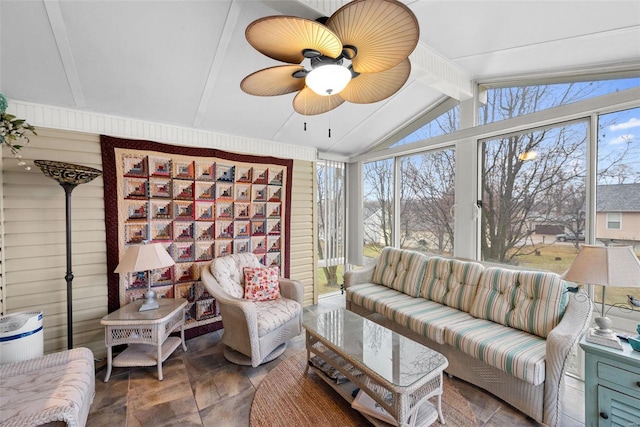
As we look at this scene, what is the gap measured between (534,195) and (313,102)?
7.83 ft

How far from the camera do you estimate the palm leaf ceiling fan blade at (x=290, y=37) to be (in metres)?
1.10

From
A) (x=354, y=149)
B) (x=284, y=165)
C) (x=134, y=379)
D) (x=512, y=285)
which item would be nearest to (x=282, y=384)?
(x=134, y=379)

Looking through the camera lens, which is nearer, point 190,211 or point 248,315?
point 248,315

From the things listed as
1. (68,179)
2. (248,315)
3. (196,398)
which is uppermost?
(68,179)

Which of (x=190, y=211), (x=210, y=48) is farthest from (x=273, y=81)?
(x=190, y=211)

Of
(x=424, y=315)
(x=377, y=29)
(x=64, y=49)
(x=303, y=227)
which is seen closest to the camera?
(x=377, y=29)

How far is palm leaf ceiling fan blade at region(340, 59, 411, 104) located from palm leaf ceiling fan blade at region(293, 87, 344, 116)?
0.09m

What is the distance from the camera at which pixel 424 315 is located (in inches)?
98.3

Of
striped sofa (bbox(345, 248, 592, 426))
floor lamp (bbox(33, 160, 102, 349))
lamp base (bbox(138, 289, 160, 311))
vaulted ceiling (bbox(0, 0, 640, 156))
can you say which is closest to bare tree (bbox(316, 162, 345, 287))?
striped sofa (bbox(345, 248, 592, 426))

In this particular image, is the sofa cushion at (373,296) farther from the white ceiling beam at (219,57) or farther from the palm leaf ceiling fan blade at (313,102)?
the white ceiling beam at (219,57)

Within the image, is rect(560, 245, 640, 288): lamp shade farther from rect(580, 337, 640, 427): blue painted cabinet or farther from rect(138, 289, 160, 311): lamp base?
rect(138, 289, 160, 311): lamp base

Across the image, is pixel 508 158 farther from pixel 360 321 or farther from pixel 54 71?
pixel 54 71

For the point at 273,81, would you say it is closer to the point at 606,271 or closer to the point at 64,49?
the point at 64,49

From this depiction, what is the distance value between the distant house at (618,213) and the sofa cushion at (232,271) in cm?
334
